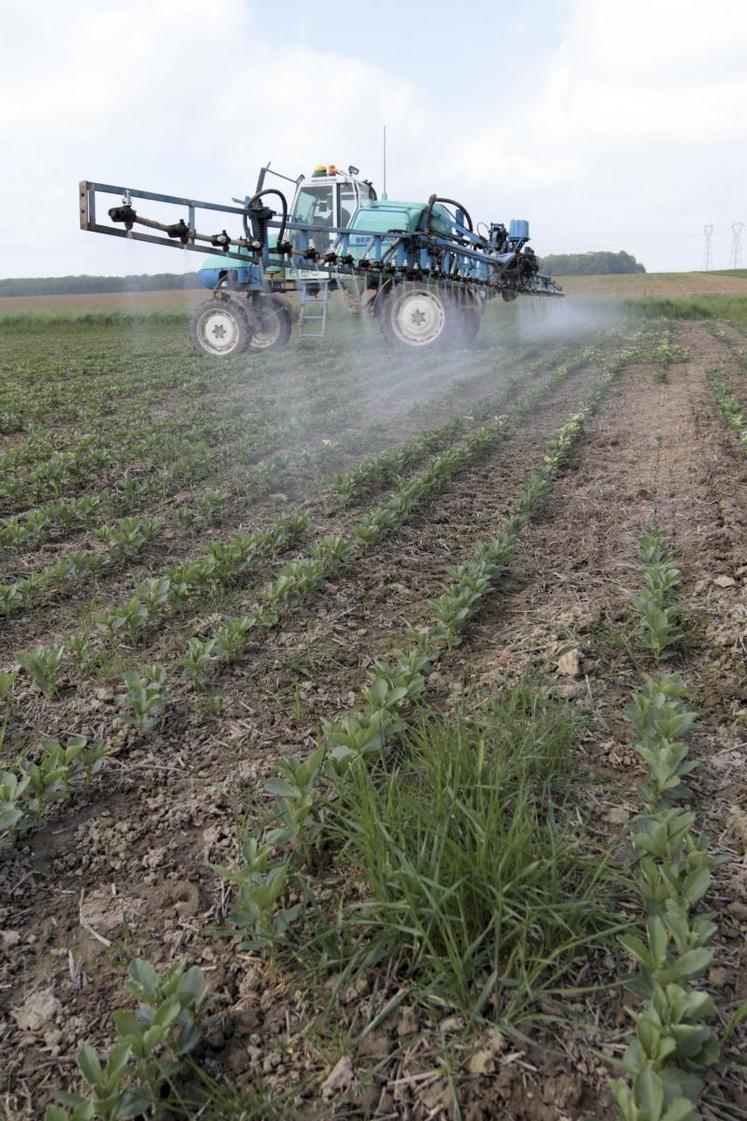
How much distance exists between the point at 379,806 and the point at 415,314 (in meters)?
12.0

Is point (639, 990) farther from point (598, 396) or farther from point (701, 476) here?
point (598, 396)

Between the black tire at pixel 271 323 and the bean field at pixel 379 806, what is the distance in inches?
374

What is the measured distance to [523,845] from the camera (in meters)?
1.87

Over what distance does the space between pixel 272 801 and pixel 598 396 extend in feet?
29.2

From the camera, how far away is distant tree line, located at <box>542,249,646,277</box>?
192ft

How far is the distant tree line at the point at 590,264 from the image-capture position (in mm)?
58531

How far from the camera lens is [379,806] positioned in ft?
7.04

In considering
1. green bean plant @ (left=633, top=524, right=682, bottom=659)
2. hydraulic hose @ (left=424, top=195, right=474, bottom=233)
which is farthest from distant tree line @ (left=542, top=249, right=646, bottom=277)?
green bean plant @ (left=633, top=524, right=682, bottom=659)

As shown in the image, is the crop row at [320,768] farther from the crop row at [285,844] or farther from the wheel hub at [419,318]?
the wheel hub at [419,318]

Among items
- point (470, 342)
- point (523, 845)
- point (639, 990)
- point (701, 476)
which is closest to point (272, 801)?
point (523, 845)

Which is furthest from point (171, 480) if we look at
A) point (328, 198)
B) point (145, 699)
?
point (328, 198)

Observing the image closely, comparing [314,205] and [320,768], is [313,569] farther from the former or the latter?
[314,205]

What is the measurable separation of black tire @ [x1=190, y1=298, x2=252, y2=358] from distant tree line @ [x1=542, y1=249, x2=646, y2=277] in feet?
162

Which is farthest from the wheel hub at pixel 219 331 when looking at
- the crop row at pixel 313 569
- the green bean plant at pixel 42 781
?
the green bean plant at pixel 42 781
